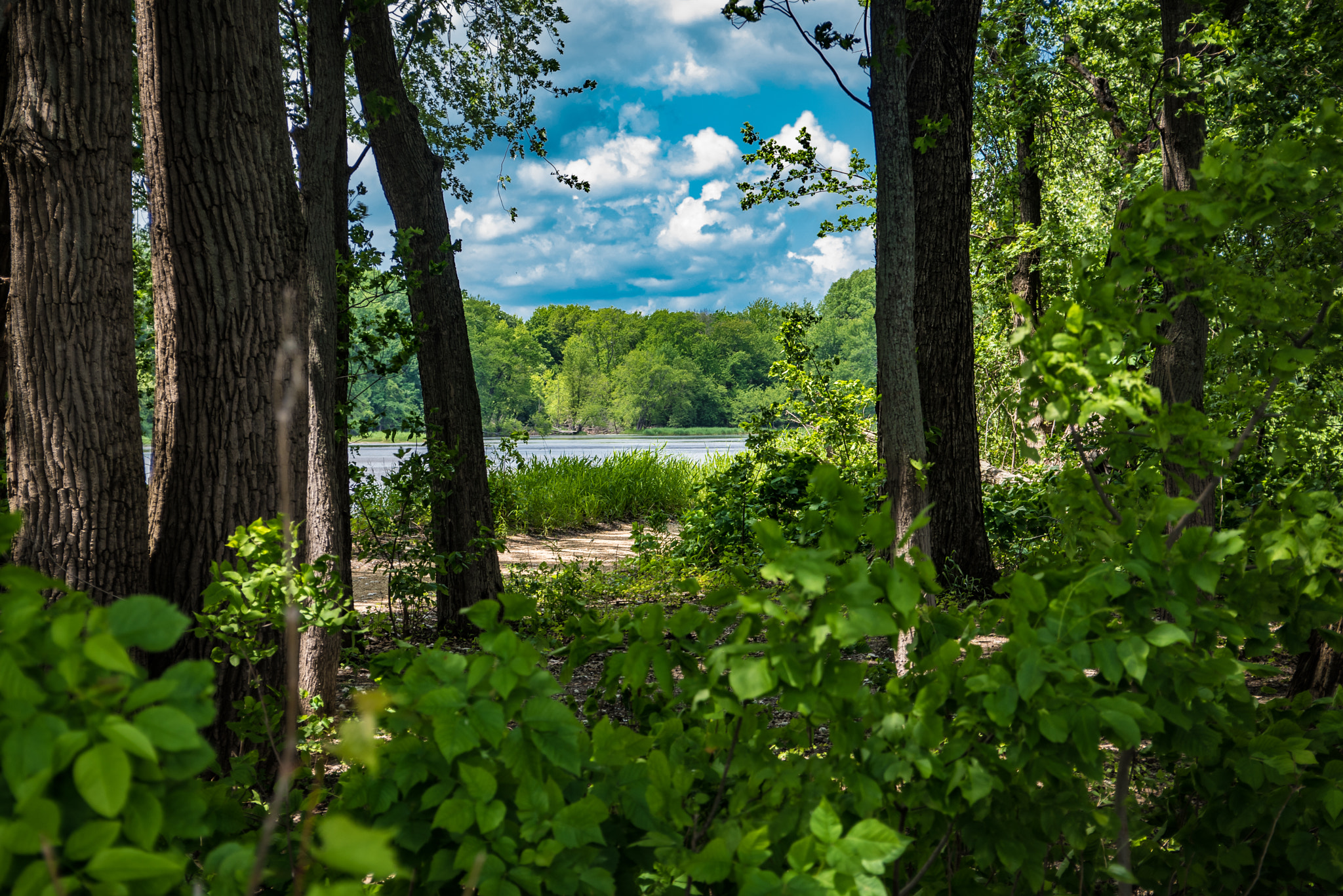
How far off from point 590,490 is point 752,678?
433 inches

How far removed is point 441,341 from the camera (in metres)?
5.53

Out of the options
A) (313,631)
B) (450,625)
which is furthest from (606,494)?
(313,631)

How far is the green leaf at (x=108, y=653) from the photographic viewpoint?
0.76m

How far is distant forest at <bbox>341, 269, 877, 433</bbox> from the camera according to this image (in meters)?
54.1

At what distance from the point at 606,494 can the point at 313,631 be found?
28.4 feet

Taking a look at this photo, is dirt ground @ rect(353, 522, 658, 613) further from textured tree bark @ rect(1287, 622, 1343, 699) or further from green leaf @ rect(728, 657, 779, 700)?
green leaf @ rect(728, 657, 779, 700)

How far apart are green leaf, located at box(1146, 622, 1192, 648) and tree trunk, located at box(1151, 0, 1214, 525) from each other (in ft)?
12.8

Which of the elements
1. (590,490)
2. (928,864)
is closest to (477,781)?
(928,864)

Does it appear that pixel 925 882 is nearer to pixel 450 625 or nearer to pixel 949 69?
pixel 450 625

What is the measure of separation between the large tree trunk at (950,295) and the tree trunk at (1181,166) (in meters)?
1.28

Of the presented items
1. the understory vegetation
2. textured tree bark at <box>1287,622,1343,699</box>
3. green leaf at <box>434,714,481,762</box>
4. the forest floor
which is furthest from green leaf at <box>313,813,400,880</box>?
textured tree bark at <box>1287,622,1343,699</box>

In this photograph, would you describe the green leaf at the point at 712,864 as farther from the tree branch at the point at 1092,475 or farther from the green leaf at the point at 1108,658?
the tree branch at the point at 1092,475

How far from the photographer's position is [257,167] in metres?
2.88

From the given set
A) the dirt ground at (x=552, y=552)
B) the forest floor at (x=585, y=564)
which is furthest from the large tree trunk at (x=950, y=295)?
the dirt ground at (x=552, y=552)
